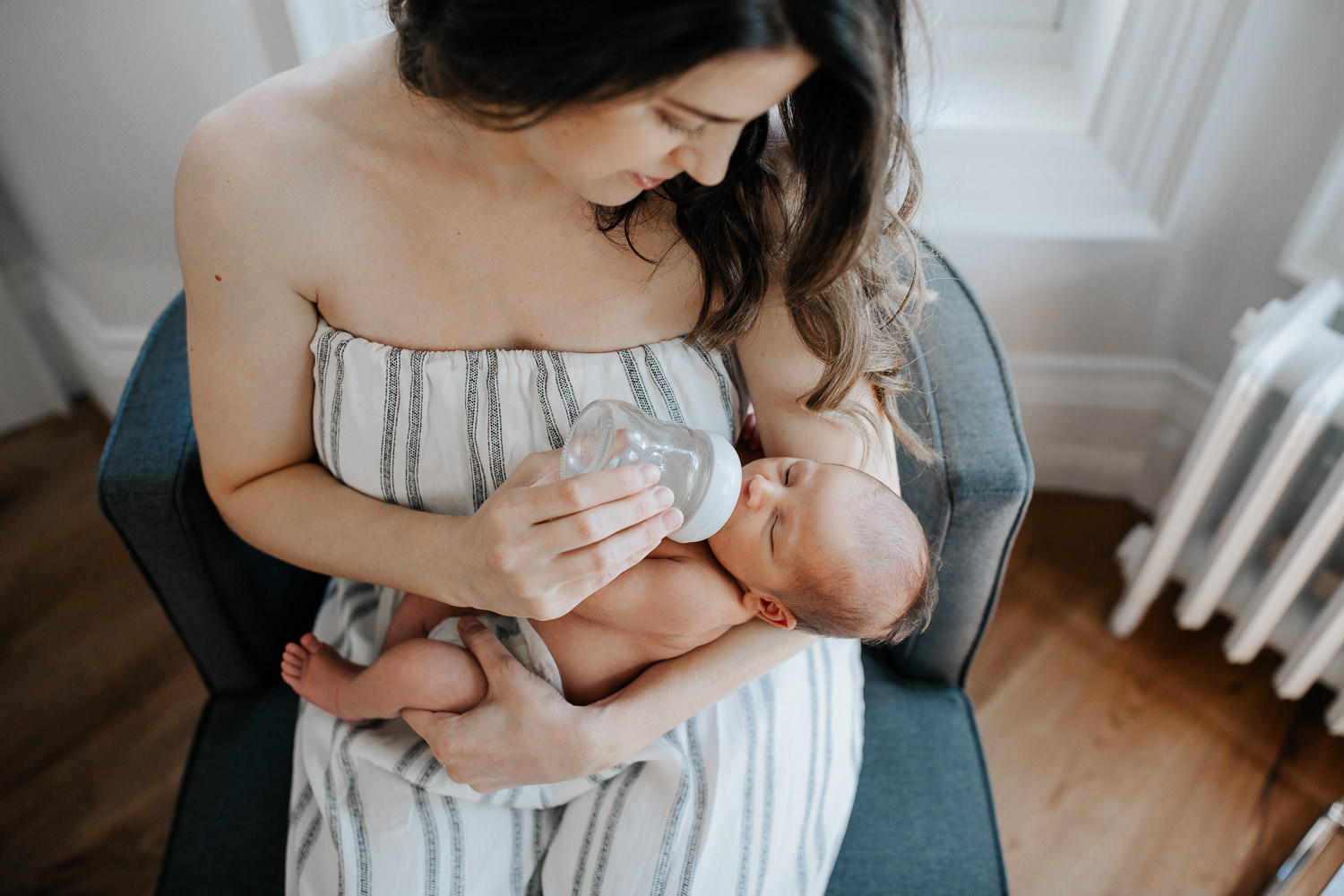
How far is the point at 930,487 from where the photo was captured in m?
1.09

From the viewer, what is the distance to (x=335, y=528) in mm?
1012

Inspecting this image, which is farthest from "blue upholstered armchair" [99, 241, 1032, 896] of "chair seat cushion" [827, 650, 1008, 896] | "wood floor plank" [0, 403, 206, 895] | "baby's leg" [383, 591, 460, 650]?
"wood floor plank" [0, 403, 206, 895]

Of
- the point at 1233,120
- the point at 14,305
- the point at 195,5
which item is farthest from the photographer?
the point at 14,305

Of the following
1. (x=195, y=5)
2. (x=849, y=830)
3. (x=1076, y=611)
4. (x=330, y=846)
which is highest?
(x=195, y=5)

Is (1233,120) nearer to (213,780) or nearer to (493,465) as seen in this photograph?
(493,465)

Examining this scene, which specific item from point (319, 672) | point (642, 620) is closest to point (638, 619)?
point (642, 620)

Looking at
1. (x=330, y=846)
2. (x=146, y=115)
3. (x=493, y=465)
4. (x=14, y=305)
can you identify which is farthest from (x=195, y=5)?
(x=330, y=846)

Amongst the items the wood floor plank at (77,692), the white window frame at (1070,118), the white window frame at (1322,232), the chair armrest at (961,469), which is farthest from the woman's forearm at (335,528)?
the white window frame at (1322,232)

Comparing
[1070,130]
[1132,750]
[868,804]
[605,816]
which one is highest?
[1070,130]

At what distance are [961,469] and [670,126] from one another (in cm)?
58

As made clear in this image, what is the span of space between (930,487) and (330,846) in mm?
813

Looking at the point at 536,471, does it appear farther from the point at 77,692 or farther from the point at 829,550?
the point at 77,692

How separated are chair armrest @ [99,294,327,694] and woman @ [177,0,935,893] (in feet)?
0.19

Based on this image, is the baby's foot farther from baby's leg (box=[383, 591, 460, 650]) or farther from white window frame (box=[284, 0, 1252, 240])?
white window frame (box=[284, 0, 1252, 240])
